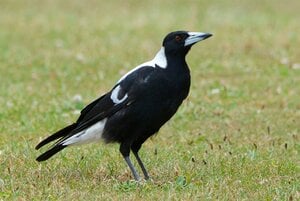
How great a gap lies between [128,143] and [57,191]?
0.82m

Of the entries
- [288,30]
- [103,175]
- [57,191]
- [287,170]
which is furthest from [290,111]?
[288,30]

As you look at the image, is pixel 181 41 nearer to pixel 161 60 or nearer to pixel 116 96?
pixel 161 60

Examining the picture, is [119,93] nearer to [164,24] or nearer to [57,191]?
[57,191]

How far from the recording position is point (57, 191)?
5.99 metres

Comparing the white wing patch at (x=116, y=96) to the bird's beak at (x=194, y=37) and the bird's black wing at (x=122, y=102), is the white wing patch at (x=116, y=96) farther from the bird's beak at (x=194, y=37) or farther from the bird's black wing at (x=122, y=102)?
the bird's beak at (x=194, y=37)

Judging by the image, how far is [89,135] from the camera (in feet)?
21.7

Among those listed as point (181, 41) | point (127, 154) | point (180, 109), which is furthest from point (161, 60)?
point (180, 109)

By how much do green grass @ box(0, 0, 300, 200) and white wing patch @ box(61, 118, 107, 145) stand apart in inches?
10.9

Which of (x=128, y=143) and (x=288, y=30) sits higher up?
(x=128, y=143)

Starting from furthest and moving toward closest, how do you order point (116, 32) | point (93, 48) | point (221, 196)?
point (116, 32) → point (93, 48) → point (221, 196)

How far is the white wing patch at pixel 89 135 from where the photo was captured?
6.62 metres

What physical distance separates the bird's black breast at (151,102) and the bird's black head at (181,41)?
0.21m

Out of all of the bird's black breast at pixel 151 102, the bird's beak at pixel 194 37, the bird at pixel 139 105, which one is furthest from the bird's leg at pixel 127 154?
the bird's beak at pixel 194 37

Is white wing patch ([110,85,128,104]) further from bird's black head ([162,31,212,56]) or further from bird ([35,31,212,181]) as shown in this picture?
bird's black head ([162,31,212,56])
